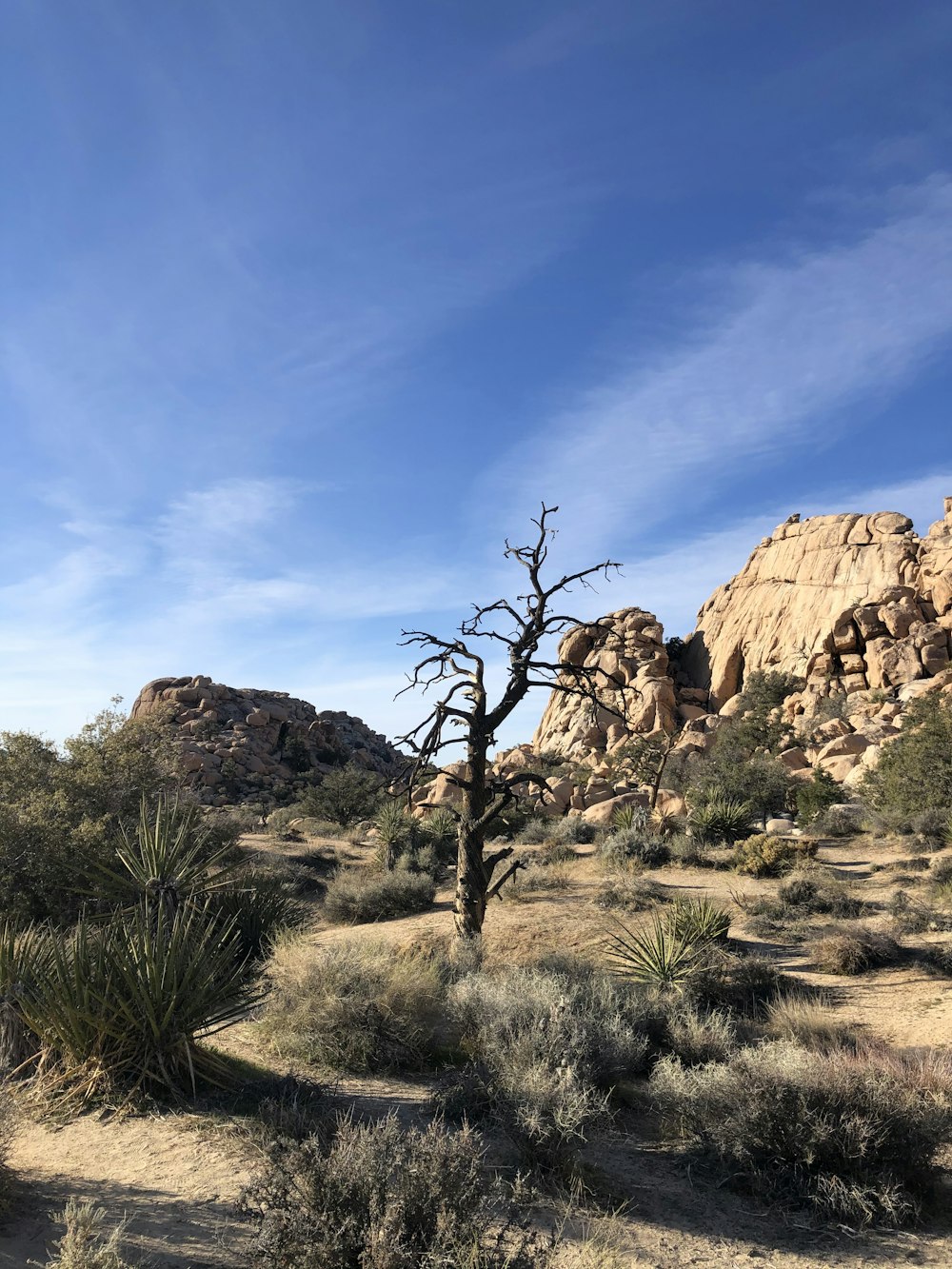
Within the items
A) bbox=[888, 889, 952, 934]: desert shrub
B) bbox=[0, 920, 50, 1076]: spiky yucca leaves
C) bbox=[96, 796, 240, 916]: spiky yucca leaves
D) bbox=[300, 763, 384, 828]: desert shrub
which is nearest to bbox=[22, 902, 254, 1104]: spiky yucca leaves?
bbox=[0, 920, 50, 1076]: spiky yucca leaves

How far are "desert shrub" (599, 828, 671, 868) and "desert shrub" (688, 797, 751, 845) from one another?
1.84 meters

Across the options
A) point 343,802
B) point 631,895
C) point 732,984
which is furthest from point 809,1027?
point 343,802

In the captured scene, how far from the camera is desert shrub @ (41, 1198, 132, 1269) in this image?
3418 mm

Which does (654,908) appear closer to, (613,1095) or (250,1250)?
(613,1095)

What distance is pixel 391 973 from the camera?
27.4 ft

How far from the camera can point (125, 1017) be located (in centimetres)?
624

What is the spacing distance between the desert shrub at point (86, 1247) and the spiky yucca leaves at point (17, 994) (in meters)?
2.63

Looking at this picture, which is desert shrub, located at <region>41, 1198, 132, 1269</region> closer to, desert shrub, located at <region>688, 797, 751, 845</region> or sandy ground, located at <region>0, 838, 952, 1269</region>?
sandy ground, located at <region>0, 838, 952, 1269</region>

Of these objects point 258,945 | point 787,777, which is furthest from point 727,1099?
point 787,777

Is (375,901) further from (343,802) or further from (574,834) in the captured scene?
(343,802)

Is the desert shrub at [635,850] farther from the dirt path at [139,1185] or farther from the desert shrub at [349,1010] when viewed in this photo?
the dirt path at [139,1185]

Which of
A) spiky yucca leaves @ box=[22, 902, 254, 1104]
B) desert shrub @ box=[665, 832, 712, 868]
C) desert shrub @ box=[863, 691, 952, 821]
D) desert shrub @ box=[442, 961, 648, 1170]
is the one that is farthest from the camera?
desert shrub @ box=[863, 691, 952, 821]

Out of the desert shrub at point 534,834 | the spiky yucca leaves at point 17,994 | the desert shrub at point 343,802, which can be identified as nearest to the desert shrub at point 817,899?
the desert shrub at point 534,834

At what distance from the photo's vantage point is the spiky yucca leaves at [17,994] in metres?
6.35
